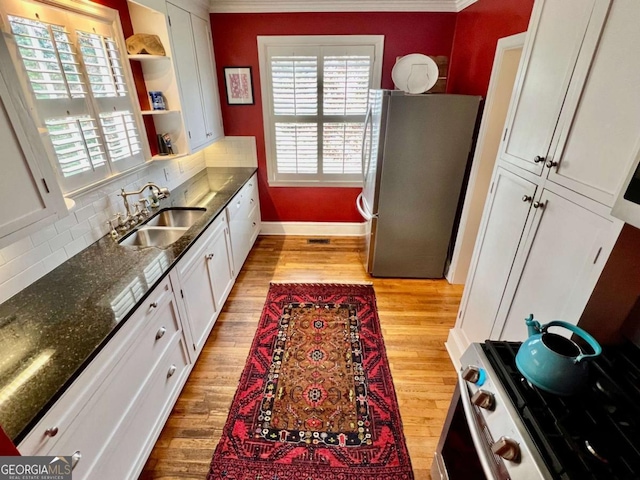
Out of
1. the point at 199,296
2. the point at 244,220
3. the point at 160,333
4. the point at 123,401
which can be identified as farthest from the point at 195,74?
the point at 123,401

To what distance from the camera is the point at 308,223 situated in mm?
3998

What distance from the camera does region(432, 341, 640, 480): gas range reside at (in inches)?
30.0

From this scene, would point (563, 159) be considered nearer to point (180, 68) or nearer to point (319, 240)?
point (180, 68)

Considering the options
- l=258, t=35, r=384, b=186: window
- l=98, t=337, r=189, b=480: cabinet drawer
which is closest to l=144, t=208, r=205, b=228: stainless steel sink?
l=98, t=337, r=189, b=480: cabinet drawer

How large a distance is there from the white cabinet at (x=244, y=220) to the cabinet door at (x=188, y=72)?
2.03 ft

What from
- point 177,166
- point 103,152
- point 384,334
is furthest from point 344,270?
point 103,152

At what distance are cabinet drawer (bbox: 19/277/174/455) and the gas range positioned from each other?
4.29 ft

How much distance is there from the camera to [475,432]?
979mm

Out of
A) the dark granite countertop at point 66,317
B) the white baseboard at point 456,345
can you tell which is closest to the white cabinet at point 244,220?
the dark granite countertop at point 66,317

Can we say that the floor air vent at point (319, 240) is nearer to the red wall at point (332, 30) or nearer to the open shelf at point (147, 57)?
the red wall at point (332, 30)

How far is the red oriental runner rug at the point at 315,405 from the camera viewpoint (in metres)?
1.60

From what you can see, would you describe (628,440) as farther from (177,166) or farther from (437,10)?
(437,10)

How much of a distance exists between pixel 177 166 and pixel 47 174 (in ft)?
5.95

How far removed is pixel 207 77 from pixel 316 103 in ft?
3.63
